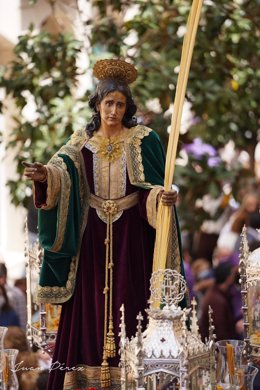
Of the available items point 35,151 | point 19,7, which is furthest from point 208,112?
point 19,7

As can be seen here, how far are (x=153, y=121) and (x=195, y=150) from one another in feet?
5.13

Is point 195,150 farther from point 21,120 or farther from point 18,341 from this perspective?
point 18,341

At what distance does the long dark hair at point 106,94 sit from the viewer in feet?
19.3

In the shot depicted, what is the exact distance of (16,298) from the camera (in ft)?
26.3

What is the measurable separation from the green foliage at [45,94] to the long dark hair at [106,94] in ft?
7.46

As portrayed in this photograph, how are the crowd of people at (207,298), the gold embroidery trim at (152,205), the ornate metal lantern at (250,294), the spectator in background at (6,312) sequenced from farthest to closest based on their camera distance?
1. the spectator in background at (6,312)
2. the crowd of people at (207,298)
3. the ornate metal lantern at (250,294)
4. the gold embroidery trim at (152,205)

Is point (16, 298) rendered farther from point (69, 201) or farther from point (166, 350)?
point (166, 350)

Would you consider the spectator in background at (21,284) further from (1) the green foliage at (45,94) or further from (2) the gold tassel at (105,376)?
(2) the gold tassel at (105,376)

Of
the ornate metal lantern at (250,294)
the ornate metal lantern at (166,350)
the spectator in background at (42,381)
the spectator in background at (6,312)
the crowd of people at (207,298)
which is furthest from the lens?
the spectator in background at (6,312)

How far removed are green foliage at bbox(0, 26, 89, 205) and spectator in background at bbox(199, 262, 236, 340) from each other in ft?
4.96

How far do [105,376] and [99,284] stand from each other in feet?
1.54

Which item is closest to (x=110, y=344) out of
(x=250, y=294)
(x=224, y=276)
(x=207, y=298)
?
(x=250, y=294)

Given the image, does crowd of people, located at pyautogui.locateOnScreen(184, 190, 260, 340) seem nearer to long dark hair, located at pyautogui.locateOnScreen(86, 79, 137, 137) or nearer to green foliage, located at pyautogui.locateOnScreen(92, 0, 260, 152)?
green foliage, located at pyautogui.locateOnScreen(92, 0, 260, 152)

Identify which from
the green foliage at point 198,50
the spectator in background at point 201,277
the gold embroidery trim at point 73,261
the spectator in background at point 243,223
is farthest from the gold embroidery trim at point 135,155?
the spectator in background at point 243,223
